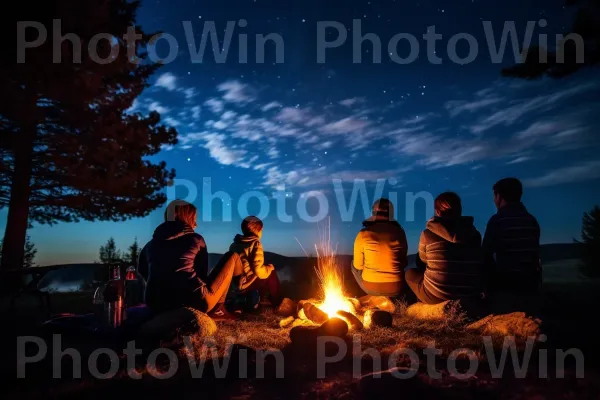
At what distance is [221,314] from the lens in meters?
6.00

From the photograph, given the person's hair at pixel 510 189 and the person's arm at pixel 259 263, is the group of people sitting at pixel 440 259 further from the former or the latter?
the person's arm at pixel 259 263

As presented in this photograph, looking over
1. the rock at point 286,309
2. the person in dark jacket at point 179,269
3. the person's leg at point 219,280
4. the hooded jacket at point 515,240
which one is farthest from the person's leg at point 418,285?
the person in dark jacket at point 179,269

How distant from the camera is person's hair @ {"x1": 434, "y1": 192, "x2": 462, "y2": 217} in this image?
5.50m

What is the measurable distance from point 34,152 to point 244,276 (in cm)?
919

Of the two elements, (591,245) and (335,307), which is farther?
(591,245)

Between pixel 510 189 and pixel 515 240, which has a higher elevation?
pixel 510 189

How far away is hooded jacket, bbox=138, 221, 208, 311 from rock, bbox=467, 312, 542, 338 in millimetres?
3615

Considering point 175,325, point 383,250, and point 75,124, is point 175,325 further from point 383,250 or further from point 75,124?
point 75,124

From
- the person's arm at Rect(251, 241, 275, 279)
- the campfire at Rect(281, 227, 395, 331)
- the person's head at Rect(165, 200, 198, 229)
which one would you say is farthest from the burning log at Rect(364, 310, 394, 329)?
the person's head at Rect(165, 200, 198, 229)

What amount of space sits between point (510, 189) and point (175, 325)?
482 centimetres

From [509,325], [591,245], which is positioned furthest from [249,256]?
[591,245]

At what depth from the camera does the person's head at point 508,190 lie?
5535mm

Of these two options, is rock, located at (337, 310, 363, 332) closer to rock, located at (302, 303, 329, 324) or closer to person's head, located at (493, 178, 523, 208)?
rock, located at (302, 303, 329, 324)

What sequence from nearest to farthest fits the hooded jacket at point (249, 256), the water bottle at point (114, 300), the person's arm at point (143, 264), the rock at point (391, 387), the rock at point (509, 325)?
the rock at point (391, 387) < the rock at point (509, 325) < the water bottle at point (114, 300) < the person's arm at point (143, 264) < the hooded jacket at point (249, 256)
